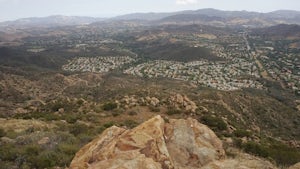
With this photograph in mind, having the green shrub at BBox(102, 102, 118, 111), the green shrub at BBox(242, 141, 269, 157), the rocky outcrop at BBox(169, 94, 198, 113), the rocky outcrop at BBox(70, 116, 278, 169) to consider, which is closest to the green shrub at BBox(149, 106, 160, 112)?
the rocky outcrop at BBox(169, 94, 198, 113)

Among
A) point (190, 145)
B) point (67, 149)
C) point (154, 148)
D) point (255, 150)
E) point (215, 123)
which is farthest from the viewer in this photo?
point (215, 123)

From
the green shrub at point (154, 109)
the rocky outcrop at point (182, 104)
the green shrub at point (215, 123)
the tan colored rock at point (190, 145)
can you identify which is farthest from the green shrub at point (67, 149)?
the rocky outcrop at point (182, 104)

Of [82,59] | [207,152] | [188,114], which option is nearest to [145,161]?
[207,152]

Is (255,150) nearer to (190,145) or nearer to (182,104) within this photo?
(190,145)

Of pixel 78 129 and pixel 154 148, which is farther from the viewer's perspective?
pixel 78 129

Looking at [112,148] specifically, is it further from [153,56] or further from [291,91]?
[153,56]

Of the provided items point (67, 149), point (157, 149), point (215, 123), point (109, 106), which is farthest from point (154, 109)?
point (157, 149)

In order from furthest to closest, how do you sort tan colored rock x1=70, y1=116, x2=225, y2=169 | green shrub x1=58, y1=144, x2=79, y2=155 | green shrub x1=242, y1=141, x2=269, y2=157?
green shrub x1=242, y1=141, x2=269, y2=157
green shrub x1=58, y1=144, x2=79, y2=155
tan colored rock x1=70, y1=116, x2=225, y2=169

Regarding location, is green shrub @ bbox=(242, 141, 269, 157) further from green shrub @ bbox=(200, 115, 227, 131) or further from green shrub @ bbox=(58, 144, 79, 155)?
green shrub @ bbox=(58, 144, 79, 155)
